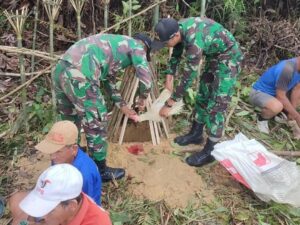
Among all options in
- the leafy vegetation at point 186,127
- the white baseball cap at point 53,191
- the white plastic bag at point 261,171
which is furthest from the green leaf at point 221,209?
the white baseball cap at point 53,191

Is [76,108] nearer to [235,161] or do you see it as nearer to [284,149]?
[235,161]

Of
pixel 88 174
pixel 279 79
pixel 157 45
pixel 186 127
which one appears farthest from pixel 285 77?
pixel 88 174

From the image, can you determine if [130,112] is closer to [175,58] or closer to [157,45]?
[175,58]

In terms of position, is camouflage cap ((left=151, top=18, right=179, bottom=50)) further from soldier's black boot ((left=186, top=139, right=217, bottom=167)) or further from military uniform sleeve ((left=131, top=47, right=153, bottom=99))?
soldier's black boot ((left=186, top=139, right=217, bottom=167))

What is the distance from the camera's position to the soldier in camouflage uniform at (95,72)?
358 centimetres

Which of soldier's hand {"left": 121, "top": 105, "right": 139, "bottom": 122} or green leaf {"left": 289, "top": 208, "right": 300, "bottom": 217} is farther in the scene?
soldier's hand {"left": 121, "top": 105, "right": 139, "bottom": 122}

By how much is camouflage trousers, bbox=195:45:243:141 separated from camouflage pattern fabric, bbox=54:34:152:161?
2.62ft

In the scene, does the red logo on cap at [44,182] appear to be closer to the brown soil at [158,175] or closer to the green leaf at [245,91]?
the brown soil at [158,175]

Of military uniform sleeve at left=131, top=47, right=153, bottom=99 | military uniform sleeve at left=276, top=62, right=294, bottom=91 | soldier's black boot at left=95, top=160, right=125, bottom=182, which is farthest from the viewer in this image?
military uniform sleeve at left=276, top=62, right=294, bottom=91

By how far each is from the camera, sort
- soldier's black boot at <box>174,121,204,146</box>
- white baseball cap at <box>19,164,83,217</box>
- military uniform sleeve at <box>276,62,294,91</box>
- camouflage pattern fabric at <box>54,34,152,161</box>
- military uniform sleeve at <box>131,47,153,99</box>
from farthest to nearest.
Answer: military uniform sleeve at <box>276,62,294,91</box> < soldier's black boot at <box>174,121,204,146</box> < military uniform sleeve at <box>131,47,153,99</box> < camouflage pattern fabric at <box>54,34,152,161</box> < white baseball cap at <box>19,164,83,217</box>

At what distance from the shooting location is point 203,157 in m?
4.52

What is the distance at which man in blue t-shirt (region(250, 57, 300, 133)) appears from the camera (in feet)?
16.5

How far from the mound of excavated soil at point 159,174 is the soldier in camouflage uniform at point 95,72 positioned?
51 centimetres

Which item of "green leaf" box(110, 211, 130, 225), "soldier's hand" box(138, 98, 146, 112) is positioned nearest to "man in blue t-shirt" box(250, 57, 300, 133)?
"soldier's hand" box(138, 98, 146, 112)
